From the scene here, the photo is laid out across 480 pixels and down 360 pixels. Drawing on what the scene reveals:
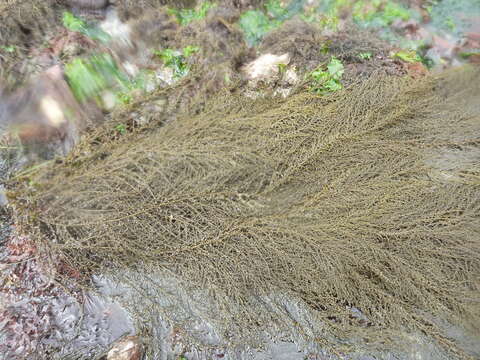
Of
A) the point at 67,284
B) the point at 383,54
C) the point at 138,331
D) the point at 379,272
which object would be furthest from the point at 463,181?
the point at 67,284

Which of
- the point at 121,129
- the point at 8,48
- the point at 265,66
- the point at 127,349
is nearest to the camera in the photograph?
the point at 127,349

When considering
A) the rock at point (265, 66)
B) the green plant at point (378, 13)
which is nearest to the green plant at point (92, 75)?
the rock at point (265, 66)

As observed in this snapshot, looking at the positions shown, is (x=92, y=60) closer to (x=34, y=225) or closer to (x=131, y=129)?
(x=131, y=129)

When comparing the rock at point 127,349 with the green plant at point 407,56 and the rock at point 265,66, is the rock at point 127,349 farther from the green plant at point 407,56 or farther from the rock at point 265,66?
the green plant at point 407,56

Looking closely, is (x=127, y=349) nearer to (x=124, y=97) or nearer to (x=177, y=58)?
(x=124, y=97)

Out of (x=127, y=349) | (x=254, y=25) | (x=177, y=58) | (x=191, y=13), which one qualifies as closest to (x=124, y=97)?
(x=177, y=58)

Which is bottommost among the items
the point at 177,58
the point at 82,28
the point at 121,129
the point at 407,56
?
the point at 407,56
